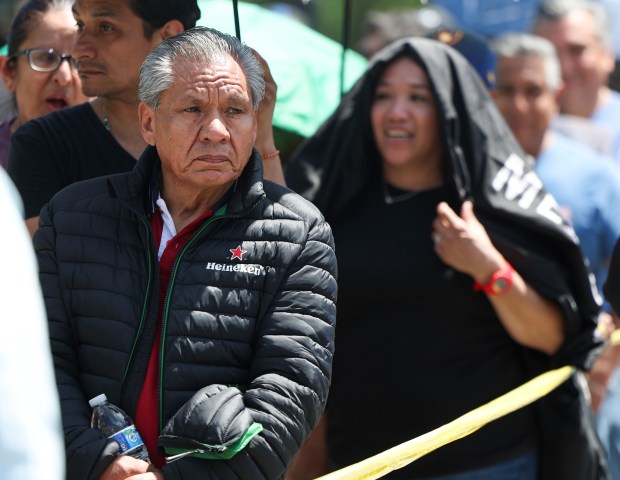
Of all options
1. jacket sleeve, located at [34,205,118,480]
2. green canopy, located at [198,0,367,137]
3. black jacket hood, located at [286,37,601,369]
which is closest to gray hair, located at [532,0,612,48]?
green canopy, located at [198,0,367,137]

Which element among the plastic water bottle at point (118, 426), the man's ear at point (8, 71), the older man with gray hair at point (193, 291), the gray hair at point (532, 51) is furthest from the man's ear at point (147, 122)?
the gray hair at point (532, 51)

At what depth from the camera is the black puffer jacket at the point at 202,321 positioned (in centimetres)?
262

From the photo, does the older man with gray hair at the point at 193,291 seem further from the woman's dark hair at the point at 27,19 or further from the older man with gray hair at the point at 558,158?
the older man with gray hair at the point at 558,158

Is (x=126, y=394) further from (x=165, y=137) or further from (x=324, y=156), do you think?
(x=324, y=156)

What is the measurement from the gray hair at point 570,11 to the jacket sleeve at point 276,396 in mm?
3583

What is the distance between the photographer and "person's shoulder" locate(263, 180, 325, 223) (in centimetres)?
288

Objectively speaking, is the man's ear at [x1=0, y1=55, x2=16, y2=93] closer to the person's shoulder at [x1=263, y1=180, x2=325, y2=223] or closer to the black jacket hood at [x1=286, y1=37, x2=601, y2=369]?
the black jacket hood at [x1=286, y1=37, x2=601, y2=369]

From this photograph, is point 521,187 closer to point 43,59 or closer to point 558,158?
point 558,158

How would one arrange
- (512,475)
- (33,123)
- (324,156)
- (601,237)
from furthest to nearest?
(601,237), (324,156), (512,475), (33,123)

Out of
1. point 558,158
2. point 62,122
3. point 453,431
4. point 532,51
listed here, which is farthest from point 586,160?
point 62,122

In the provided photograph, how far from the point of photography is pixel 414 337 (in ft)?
13.8

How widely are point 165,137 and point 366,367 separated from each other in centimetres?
160

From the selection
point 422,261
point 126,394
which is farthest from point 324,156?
point 126,394

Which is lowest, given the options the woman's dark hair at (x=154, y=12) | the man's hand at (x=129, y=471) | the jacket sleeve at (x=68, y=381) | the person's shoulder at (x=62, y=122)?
the man's hand at (x=129, y=471)
